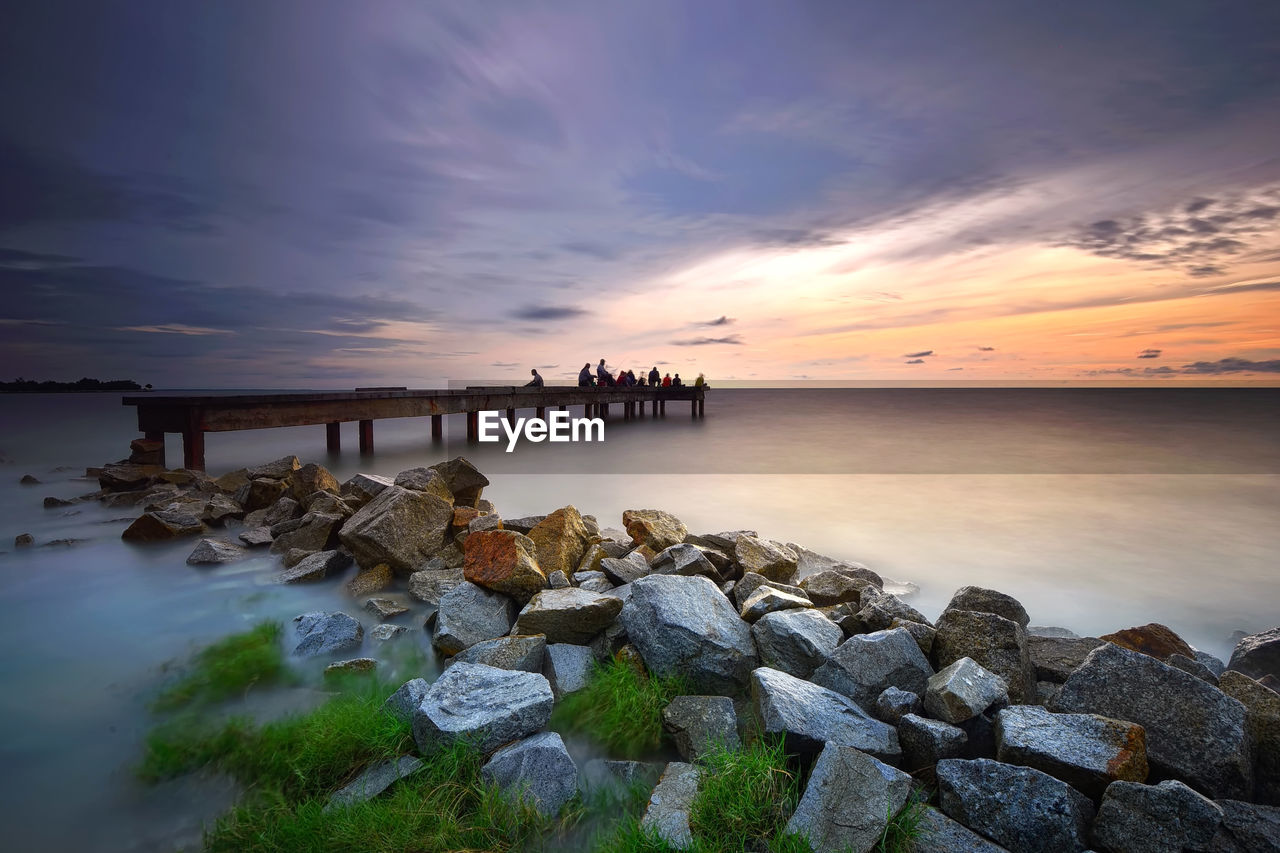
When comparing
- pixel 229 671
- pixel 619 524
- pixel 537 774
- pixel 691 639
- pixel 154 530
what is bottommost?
pixel 619 524

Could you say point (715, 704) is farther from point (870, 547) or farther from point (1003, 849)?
point (870, 547)

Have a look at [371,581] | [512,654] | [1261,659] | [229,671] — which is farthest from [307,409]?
[1261,659]

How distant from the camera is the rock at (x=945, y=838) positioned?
1.91 m

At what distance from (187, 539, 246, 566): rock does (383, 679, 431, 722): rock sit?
370cm

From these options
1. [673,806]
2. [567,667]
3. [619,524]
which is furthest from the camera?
[619,524]

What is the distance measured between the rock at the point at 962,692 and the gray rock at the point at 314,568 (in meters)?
4.53

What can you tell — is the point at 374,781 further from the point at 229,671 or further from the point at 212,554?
the point at 212,554

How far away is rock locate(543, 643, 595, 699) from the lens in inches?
119

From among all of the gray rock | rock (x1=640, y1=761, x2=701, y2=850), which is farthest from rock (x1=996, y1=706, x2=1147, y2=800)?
the gray rock

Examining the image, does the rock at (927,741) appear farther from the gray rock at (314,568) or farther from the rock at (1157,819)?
the gray rock at (314,568)

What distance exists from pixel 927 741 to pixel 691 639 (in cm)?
114

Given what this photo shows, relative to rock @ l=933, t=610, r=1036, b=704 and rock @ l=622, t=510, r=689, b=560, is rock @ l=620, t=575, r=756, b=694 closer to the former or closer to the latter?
rock @ l=933, t=610, r=1036, b=704

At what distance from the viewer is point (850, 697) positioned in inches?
107

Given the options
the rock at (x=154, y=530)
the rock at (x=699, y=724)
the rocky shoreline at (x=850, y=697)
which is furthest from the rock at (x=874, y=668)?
the rock at (x=154, y=530)
